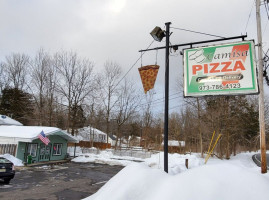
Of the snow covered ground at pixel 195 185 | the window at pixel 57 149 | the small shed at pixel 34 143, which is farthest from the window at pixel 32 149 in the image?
the snow covered ground at pixel 195 185

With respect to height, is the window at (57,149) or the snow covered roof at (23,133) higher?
the snow covered roof at (23,133)

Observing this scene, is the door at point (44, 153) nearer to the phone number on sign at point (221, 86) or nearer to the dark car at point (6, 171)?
the dark car at point (6, 171)

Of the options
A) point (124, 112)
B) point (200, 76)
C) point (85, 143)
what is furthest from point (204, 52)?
point (85, 143)

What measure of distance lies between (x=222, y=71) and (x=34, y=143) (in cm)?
2274

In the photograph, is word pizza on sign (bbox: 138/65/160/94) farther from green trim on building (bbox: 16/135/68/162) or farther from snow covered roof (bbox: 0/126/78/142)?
green trim on building (bbox: 16/135/68/162)

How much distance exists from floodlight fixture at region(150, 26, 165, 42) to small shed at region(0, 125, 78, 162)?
719 inches

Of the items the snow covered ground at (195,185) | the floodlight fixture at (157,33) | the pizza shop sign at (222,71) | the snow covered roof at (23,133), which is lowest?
the snow covered ground at (195,185)

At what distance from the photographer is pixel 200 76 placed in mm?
6996

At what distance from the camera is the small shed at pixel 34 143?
21938 mm

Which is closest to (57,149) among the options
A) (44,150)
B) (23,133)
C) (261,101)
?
(44,150)

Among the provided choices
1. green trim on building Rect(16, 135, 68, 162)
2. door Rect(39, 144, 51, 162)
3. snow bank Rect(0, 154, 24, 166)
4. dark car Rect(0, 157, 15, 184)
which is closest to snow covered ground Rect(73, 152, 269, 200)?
dark car Rect(0, 157, 15, 184)

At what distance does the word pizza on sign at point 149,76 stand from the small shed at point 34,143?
17.3 meters

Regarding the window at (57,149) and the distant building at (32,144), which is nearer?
the distant building at (32,144)

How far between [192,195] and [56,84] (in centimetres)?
3779
